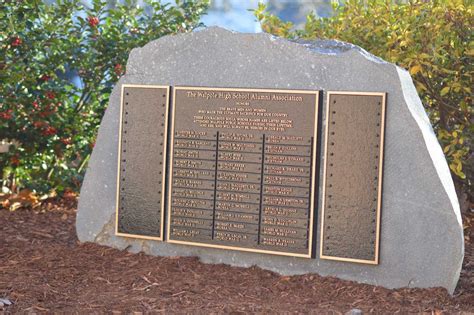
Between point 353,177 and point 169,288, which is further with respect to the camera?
point 353,177

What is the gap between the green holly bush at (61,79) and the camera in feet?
27.1

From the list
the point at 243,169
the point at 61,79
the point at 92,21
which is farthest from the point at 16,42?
the point at 243,169

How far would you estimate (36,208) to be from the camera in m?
8.44

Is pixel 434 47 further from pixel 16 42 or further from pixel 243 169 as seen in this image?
pixel 16 42

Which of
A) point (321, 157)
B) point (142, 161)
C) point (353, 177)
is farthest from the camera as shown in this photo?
point (142, 161)

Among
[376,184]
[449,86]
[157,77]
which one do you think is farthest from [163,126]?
[449,86]

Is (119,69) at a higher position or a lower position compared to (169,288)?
higher

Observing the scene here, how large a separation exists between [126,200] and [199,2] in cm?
353

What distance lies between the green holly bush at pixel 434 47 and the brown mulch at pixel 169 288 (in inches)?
59.4

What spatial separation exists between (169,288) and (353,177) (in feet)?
4.72

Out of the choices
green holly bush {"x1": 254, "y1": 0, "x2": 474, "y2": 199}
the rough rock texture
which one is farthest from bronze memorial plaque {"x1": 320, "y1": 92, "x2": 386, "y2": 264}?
green holly bush {"x1": 254, "y1": 0, "x2": 474, "y2": 199}

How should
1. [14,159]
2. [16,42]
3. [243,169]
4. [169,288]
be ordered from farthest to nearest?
1. [14,159]
2. [16,42]
3. [243,169]
4. [169,288]

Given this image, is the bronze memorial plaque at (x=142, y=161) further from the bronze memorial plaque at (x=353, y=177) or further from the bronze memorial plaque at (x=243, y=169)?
the bronze memorial plaque at (x=353, y=177)

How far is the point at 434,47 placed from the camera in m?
7.01
